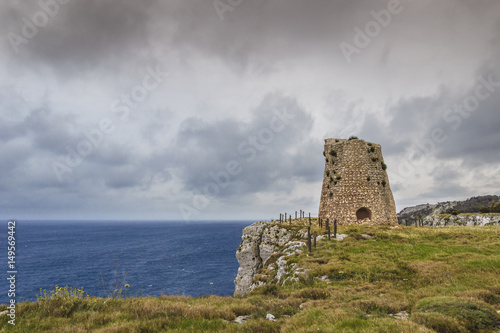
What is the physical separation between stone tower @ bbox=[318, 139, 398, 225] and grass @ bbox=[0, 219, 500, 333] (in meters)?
17.3

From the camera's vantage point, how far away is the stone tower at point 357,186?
3619 centimetres

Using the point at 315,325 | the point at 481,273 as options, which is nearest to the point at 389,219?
the point at 481,273

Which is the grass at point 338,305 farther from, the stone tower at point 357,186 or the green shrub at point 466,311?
the stone tower at point 357,186

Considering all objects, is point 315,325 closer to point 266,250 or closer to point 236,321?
point 236,321

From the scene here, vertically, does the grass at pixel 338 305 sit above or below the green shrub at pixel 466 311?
below

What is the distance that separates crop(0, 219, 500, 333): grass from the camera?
7863 mm

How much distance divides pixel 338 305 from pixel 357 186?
29.1 m

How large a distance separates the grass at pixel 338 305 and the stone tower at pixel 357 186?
17260 mm

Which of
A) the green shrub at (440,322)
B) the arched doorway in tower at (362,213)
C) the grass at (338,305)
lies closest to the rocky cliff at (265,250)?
the grass at (338,305)

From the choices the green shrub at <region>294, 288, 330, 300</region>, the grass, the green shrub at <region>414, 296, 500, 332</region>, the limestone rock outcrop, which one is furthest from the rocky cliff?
the green shrub at <region>414, 296, 500, 332</region>

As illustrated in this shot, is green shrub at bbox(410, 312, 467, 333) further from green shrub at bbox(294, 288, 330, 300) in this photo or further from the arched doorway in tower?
the arched doorway in tower

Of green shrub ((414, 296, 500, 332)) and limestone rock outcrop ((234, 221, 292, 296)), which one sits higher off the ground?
green shrub ((414, 296, 500, 332))

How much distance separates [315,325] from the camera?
25.7ft

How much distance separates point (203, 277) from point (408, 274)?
64.8m
